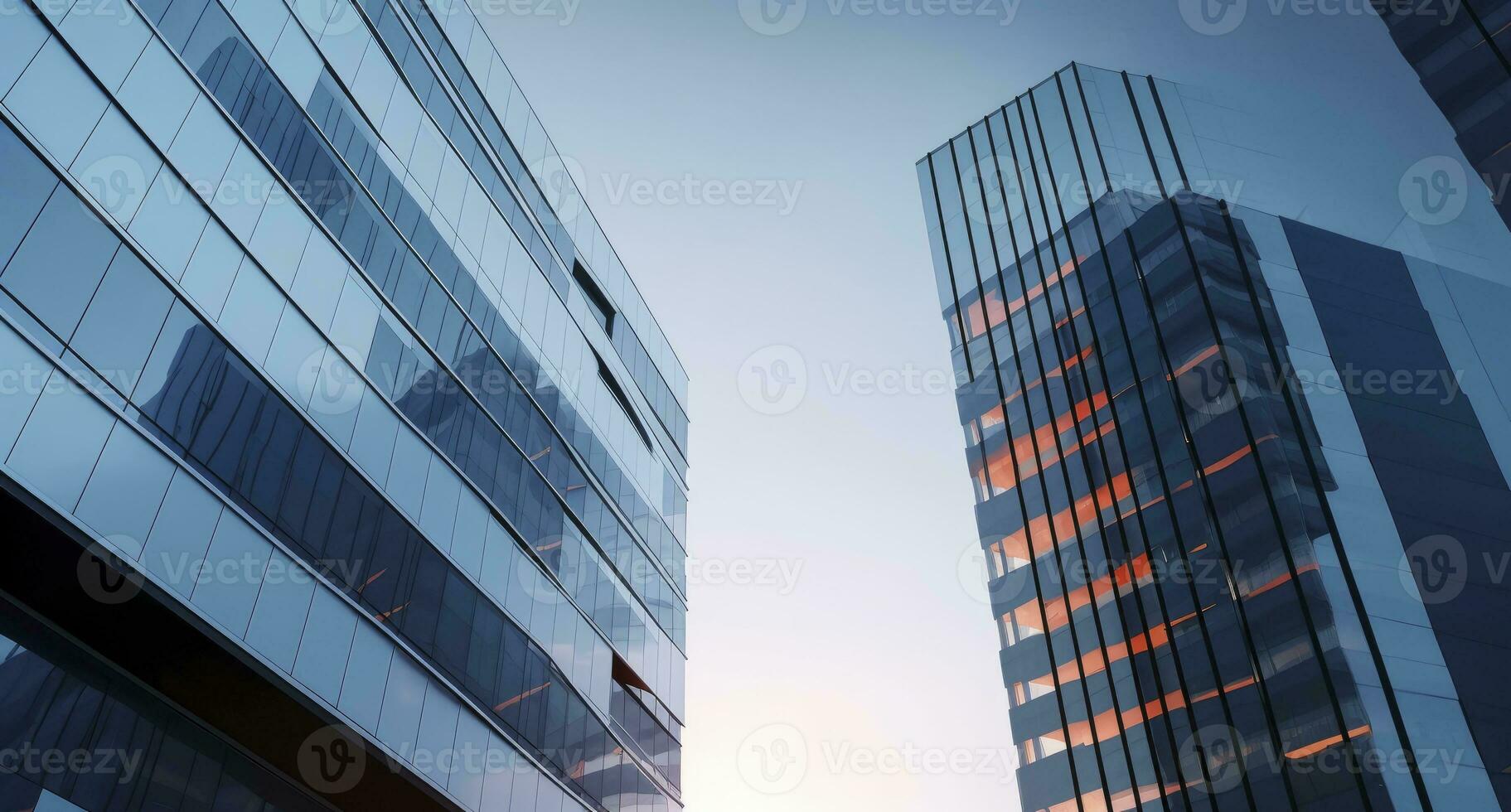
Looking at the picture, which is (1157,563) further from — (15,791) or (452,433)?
(15,791)

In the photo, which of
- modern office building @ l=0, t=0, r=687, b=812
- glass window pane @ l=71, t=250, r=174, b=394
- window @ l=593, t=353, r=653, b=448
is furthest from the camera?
window @ l=593, t=353, r=653, b=448

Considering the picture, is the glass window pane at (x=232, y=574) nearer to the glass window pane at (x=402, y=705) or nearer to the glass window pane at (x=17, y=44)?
the glass window pane at (x=402, y=705)

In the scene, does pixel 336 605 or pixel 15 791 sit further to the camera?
pixel 336 605

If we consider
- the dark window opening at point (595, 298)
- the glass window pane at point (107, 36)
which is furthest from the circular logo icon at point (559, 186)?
the glass window pane at point (107, 36)

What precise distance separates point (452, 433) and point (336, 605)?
6.08 metres

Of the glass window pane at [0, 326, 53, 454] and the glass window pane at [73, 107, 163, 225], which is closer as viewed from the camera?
the glass window pane at [0, 326, 53, 454]

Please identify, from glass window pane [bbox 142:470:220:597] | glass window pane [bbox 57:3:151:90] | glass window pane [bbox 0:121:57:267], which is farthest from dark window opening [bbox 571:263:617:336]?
glass window pane [bbox 0:121:57:267]

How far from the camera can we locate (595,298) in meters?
36.9

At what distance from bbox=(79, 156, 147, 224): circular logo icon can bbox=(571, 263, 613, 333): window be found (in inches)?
754

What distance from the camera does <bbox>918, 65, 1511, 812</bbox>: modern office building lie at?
796 inches

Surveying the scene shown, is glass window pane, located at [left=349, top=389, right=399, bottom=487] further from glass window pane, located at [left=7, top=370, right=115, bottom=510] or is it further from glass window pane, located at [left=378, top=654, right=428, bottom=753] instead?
glass window pane, located at [left=7, top=370, right=115, bottom=510]

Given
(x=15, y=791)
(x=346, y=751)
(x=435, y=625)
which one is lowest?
(x=15, y=791)

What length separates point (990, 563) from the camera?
2889 centimetres

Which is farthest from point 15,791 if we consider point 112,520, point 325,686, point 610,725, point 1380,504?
point 1380,504
